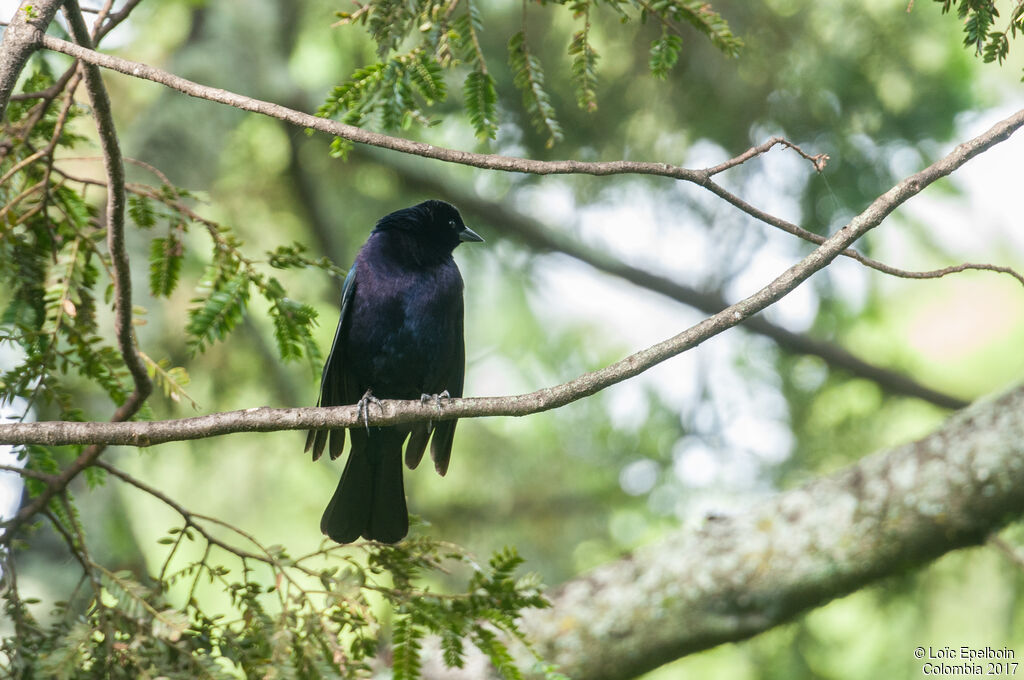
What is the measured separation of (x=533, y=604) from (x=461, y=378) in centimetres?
157

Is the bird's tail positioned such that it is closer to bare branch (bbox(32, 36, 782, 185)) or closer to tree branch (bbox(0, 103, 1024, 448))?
tree branch (bbox(0, 103, 1024, 448))

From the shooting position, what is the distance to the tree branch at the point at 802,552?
3777mm

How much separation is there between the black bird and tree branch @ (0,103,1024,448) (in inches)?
52.3

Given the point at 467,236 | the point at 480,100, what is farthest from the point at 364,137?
the point at 467,236

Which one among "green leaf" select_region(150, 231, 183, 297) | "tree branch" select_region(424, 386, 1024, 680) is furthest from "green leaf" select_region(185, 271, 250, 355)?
"tree branch" select_region(424, 386, 1024, 680)

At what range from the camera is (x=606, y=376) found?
91.1 inches

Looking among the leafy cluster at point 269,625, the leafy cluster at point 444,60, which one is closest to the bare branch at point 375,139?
the leafy cluster at point 444,60

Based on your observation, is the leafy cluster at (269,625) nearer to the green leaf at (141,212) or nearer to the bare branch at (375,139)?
the green leaf at (141,212)

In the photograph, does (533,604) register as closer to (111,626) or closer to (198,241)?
(111,626)

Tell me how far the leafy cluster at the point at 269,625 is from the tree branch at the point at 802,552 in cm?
101

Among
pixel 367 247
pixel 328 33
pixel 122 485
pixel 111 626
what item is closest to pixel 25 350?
pixel 111 626

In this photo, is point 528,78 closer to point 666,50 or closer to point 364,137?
point 666,50

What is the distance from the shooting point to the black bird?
12.4 feet

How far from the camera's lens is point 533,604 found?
2.85 meters
